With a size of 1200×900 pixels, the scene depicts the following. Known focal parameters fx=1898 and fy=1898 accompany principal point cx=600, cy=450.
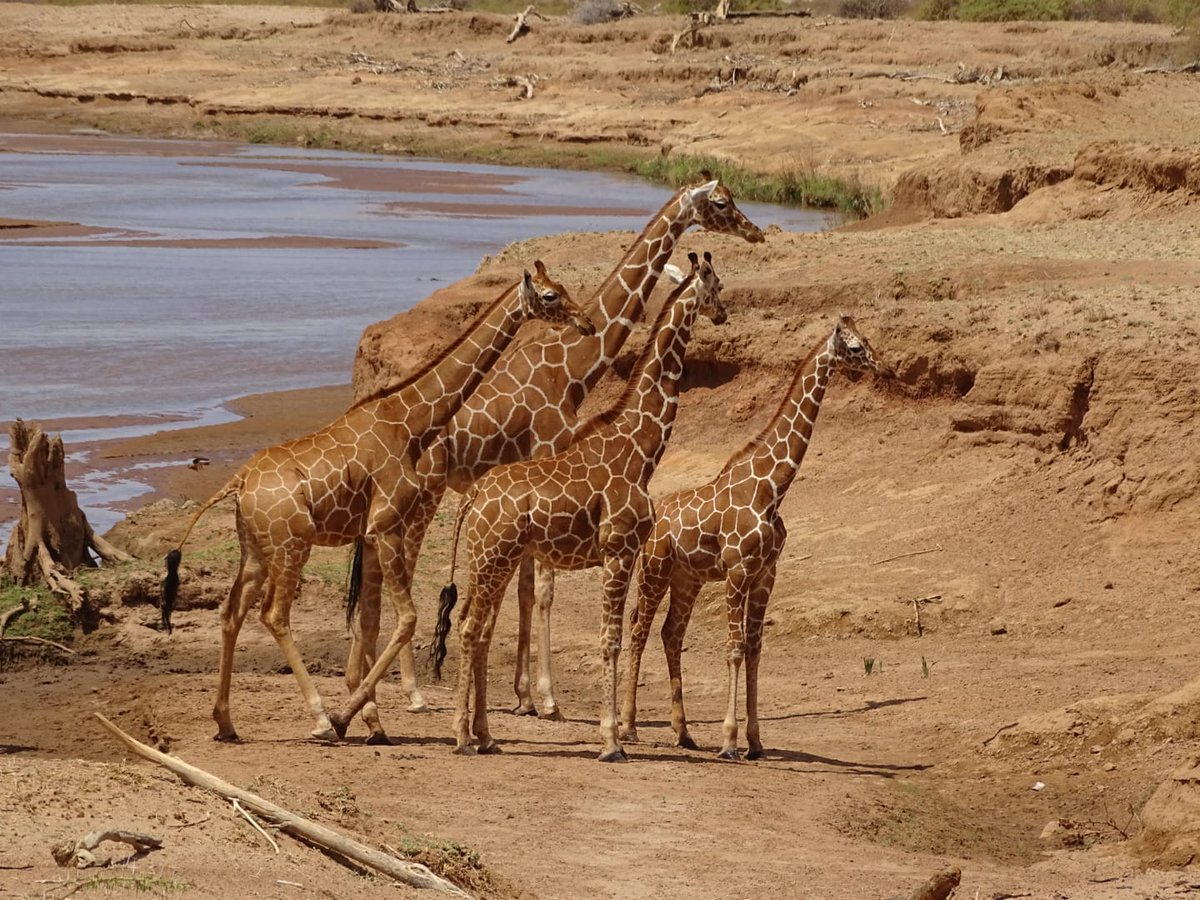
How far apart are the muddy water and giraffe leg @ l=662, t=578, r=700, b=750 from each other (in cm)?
826

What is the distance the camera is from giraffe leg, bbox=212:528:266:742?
34.6ft

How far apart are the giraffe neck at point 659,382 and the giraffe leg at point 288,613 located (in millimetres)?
2000

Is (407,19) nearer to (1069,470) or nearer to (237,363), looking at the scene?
(237,363)

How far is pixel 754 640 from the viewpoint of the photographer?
11008mm

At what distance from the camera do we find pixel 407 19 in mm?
67938

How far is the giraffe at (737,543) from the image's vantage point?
1087 cm

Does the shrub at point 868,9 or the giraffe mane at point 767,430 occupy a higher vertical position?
the shrub at point 868,9

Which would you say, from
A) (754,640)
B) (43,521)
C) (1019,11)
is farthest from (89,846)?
(1019,11)

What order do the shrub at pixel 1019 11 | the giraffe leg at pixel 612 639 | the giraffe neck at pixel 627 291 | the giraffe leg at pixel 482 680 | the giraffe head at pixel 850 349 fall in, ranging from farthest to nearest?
the shrub at pixel 1019 11, the giraffe neck at pixel 627 291, the giraffe head at pixel 850 349, the giraffe leg at pixel 482 680, the giraffe leg at pixel 612 639

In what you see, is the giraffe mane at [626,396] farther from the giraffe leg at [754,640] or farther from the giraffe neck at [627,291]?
the giraffe leg at [754,640]

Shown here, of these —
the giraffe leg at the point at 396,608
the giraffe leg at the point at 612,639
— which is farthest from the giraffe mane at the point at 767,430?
the giraffe leg at the point at 396,608

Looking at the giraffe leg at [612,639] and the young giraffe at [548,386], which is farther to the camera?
the young giraffe at [548,386]

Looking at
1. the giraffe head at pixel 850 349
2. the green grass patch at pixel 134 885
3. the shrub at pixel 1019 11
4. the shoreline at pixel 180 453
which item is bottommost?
the shoreline at pixel 180 453

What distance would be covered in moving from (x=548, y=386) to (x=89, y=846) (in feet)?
18.7
